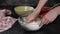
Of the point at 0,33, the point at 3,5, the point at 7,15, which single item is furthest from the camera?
the point at 3,5

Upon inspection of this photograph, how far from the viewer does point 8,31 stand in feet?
2.81

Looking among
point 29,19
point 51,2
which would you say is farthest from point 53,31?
point 51,2

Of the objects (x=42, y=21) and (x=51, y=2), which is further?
(x=51, y=2)

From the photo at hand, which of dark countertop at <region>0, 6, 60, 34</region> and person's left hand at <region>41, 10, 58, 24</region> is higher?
person's left hand at <region>41, 10, 58, 24</region>

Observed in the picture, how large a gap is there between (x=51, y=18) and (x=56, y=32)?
8 cm

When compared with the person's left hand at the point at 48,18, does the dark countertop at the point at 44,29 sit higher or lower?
lower

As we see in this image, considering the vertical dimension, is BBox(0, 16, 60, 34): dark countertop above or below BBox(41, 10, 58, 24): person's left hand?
below

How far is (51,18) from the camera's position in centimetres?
86

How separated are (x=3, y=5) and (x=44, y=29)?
535mm

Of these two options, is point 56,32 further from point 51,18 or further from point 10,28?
point 10,28

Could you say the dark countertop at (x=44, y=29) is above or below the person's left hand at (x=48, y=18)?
below

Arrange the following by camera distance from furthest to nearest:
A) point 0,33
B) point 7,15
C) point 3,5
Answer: point 3,5 → point 7,15 → point 0,33

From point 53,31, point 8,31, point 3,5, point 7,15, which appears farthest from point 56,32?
point 3,5

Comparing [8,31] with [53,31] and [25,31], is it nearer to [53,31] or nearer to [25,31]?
[25,31]
